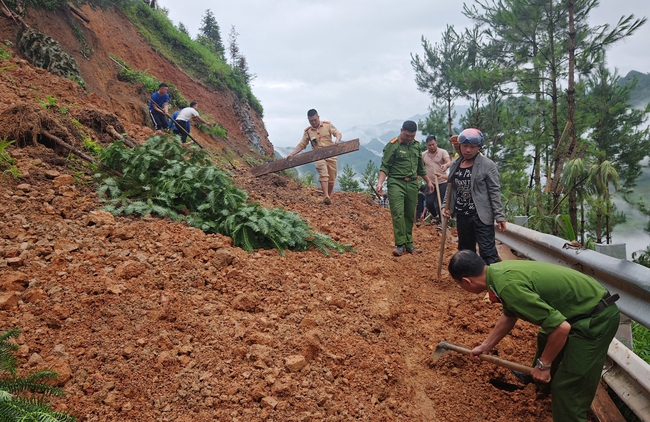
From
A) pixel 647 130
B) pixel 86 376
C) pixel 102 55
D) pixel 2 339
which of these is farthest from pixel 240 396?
pixel 647 130

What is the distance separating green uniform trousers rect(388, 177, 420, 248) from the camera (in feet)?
18.4

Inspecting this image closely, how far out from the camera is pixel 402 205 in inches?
221

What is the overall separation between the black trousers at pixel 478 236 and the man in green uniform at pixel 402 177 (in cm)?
130

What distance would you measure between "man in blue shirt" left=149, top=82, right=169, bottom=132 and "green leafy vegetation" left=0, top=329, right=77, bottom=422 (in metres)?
8.50

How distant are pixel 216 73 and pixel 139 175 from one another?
1629 centimetres

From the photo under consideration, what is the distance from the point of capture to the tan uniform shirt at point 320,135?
8.12 metres

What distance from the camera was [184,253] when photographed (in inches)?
138

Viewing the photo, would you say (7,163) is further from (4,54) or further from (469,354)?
(4,54)

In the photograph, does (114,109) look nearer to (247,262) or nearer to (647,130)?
(247,262)

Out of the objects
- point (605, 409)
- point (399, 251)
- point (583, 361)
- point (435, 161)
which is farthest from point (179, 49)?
point (605, 409)

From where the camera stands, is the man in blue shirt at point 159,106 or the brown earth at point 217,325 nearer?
the brown earth at point 217,325

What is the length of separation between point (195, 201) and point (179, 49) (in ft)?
55.2

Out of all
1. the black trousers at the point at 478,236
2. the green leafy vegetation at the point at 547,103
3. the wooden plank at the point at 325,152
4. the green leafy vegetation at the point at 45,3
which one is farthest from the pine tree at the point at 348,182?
the black trousers at the point at 478,236

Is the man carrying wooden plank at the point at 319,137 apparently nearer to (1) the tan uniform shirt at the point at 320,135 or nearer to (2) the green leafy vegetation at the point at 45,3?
(1) the tan uniform shirt at the point at 320,135
